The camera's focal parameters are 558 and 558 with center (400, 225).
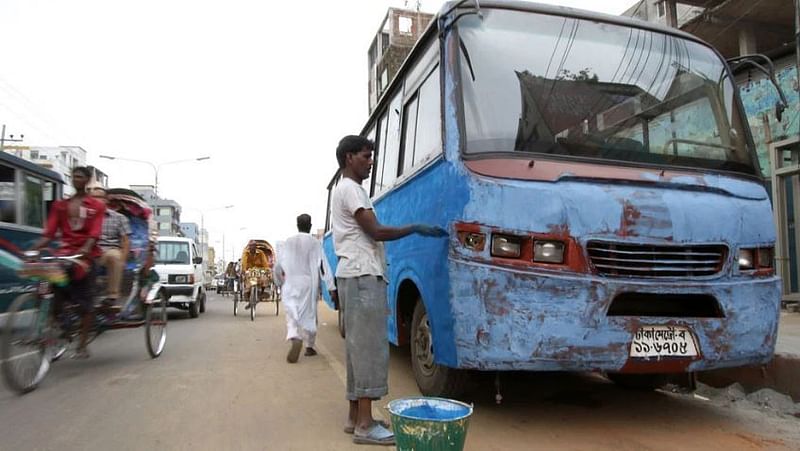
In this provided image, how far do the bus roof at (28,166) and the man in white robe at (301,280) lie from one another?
3.97 metres

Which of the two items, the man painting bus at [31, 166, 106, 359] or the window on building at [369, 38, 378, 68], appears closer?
the man painting bus at [31, 166, 106, 359]

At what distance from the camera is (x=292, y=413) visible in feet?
13.7

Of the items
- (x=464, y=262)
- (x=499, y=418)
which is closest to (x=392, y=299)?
(x=499, y=418)

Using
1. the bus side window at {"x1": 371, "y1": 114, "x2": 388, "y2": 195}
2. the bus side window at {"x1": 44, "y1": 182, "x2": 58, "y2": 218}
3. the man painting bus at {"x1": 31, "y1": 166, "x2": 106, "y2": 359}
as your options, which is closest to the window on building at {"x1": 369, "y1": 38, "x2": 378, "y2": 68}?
the bus side window at {"x1": 44, "y1": 182, "x2": 58, "y2": 218}

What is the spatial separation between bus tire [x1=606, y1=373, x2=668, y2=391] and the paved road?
3.4 inches

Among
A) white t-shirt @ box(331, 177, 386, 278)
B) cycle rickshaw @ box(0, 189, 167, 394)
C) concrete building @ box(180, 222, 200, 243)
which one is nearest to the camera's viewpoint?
white t-shirt @ box(331, 177, 386, 278)

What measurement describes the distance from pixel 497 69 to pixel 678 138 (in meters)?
1.44

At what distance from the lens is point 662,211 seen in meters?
3.47

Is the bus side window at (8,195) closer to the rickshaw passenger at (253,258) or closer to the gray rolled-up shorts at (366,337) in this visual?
the gray rolled-up shorts at (366,337)

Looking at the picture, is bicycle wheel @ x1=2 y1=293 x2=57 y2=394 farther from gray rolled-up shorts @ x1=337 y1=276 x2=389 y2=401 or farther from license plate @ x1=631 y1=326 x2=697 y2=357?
license plate @ x1=631 y1=326 x2=697 y2=357

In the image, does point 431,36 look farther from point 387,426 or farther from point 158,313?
point 158,313

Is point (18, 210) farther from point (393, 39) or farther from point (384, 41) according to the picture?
point (384, 41)

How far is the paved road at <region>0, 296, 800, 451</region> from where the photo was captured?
3477 millimetres

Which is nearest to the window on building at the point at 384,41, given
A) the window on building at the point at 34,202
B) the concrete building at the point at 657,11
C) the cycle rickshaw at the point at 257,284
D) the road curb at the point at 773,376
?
the concrete building at the point at 657,11
